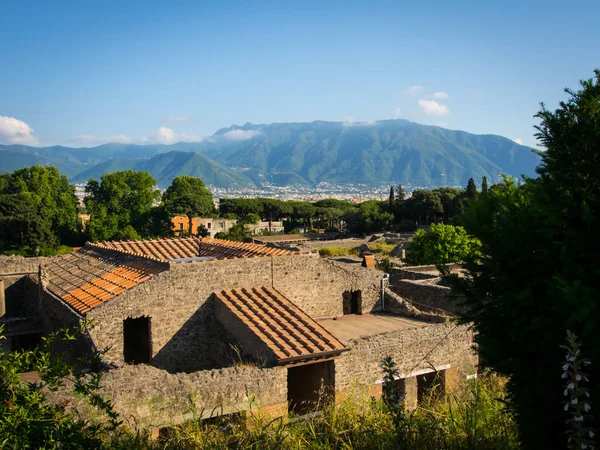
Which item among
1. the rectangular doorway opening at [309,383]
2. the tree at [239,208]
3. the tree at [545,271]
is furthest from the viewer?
the tree at [239,208]

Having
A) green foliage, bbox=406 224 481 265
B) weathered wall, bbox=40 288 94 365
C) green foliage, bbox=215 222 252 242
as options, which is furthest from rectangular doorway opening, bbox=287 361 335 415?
green foliage, bbox=215 222 252 242

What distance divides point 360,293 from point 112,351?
727 cm

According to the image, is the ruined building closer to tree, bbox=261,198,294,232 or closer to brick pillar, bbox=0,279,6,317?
brick pillar, bbox=0,279,6,317

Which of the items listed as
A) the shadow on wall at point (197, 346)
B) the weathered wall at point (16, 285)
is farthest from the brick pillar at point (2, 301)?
the shadow on wall at point (197, 346)

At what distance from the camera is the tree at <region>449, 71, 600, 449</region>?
472 centimetres

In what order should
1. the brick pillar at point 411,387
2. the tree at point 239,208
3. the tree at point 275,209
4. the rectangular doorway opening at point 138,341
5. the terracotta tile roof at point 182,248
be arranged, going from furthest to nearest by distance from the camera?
the tree at point 275,209 < the tree at point 239,208 < the terracotta tile roof at point 182,248 < the rectangular doorway opening at point 138,341 < the brick pillar at point 411,387

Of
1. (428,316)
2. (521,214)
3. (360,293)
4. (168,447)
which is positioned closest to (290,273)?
(360,293)

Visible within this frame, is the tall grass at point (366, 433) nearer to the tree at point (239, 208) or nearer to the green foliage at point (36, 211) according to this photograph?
the green foliage at point (36, 211)

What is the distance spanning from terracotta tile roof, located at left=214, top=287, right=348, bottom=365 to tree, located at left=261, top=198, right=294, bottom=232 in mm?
87157

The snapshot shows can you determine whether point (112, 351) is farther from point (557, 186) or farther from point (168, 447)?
point (557, 186)

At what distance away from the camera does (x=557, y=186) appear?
202 inches

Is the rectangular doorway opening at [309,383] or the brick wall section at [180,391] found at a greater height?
the brick wall section at [180,391]

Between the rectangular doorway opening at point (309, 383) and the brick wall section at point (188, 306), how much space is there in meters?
1.74

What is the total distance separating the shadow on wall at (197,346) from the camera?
41.5ft
